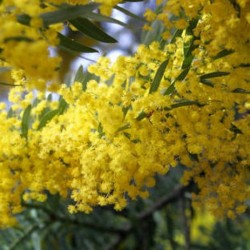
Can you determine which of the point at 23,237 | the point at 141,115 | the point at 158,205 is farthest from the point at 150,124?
the point at 158,205

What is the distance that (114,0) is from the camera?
0.93 metres

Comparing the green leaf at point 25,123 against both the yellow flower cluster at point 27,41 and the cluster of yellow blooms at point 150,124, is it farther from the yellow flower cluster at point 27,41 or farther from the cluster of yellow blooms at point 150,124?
the yellow flower cluster at point 27,41

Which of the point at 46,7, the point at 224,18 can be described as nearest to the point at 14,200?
the point at 46,7

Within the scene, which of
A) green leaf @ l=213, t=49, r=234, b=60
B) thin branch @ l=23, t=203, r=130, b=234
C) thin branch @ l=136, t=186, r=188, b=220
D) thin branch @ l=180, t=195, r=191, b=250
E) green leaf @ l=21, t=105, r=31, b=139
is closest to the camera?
green leaf @ l=213, t=49, r=234, b=60

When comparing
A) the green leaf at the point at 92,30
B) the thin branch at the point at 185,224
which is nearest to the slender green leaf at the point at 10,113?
the green leaf at the point at 92,30

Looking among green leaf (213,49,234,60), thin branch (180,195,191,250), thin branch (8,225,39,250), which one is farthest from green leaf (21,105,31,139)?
thin branch (180,195,191,250)

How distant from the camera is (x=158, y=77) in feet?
3.55

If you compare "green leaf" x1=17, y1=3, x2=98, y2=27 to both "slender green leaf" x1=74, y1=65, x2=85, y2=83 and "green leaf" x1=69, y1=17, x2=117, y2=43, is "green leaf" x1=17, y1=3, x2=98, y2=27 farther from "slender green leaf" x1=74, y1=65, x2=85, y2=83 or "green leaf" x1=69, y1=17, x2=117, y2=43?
"slender green leaf" x1=74, y1=65, x2=85, y2=83

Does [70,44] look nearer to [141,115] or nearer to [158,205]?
[141,115]

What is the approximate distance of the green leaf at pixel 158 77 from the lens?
1070mm

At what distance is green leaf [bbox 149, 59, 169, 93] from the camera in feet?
3.51

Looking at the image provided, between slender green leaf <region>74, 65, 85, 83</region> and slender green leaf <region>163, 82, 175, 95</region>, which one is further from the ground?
slender green leaf <region>74, 65, 85, 83</region>

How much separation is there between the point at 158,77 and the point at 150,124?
0.32 ft

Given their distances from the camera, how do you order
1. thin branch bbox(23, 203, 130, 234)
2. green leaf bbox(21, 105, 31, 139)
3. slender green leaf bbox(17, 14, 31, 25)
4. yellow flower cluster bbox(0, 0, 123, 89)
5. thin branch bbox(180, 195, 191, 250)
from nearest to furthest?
yellow flower cluster bbox(0, 0, 123, 89)
slender green leaf bbox(17, 14, 31, 25)
green leaf bbox(21, 105, 31, 139)
thin branch bbox(23, 203, 130, 234)
thin branch bbox(180, 195, 191, 250)
